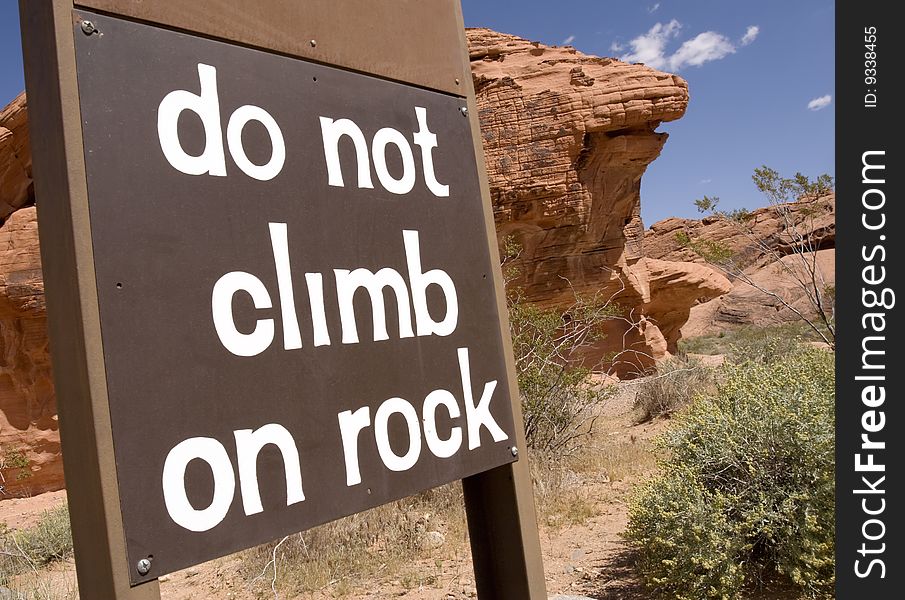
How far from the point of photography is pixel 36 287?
442 inches

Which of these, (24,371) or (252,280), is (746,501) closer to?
(252,280)

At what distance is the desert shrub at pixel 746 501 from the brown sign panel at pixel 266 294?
8.51ft

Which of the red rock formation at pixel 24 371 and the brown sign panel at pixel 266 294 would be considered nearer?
the brown sign panel at pixel 266 294

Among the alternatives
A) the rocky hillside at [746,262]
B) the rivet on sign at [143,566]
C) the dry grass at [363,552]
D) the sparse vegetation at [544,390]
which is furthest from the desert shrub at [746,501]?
the rocky hillside at [746,262]

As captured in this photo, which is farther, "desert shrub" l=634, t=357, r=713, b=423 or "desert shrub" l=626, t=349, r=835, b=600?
"desert shrub" l=634, t=357, r=713, b=423

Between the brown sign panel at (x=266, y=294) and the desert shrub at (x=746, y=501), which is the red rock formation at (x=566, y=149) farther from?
the brown sign panel at (x=266, y=294)

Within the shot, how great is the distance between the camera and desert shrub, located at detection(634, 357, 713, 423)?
921 centimetres

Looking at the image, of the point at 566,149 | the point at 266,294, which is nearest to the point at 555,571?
the point at 266,294

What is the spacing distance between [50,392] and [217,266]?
1306cm

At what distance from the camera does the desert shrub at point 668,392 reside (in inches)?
363

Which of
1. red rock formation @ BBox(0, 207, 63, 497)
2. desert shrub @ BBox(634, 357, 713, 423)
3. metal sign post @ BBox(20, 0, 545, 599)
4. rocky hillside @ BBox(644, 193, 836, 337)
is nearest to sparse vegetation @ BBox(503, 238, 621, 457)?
desert shrub @ BBox(634, 357, 713, 423)

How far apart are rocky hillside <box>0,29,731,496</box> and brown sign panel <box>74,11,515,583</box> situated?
1065 cm

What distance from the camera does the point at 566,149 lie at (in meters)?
12.9

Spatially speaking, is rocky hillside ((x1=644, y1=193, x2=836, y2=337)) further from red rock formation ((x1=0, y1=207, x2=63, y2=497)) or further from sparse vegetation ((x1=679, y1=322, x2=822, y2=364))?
red rock formation ((x1=0, y1=207, x2=63, y2=497))
